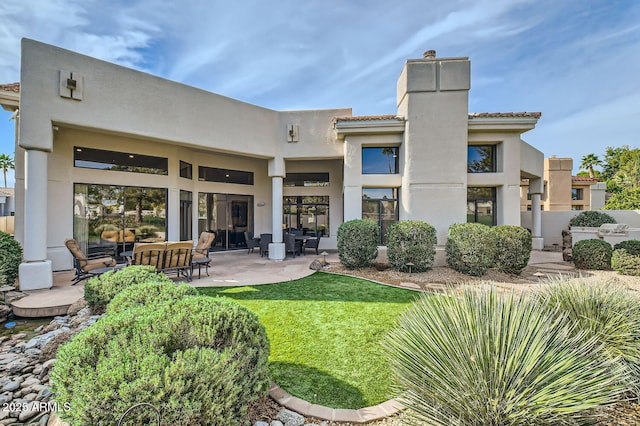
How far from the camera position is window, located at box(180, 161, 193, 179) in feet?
43.8

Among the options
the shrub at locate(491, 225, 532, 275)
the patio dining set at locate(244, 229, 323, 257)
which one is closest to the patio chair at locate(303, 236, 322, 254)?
the patio dining set at locate(244, 229, 323, 257)

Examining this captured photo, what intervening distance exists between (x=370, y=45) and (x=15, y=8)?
11.4m

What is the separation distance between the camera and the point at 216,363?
7.83 feet

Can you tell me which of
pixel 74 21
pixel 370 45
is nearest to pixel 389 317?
pixel 370 45

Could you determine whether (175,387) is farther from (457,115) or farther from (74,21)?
(457,115)

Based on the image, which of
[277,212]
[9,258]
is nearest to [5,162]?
[9,258]

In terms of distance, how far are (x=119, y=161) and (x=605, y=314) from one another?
1510 centimetres

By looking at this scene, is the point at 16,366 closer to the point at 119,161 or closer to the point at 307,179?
the point at 119,161

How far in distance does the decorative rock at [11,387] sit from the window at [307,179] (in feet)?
44.1

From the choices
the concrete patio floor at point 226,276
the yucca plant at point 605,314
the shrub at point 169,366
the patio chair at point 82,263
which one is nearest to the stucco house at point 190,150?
the patio chair at point 82,263

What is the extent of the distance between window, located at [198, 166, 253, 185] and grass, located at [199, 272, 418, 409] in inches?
348

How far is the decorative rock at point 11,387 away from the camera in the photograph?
3764mm

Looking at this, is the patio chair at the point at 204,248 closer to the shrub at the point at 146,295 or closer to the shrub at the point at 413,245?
the shrub at the point at 146,295

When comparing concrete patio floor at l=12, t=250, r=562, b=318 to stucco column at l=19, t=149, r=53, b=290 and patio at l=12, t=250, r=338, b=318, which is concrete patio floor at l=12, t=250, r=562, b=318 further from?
stucco column at l=19, t=149, r=53, b=290
